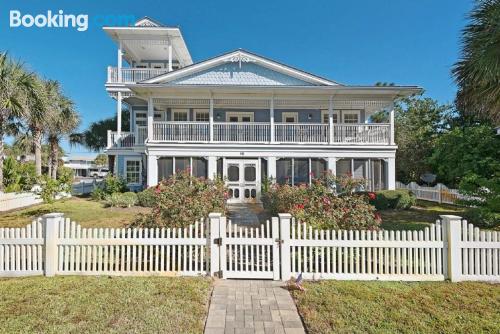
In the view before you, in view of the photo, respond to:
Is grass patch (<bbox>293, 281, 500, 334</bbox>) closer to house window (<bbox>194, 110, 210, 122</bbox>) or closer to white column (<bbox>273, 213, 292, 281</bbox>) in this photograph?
white column (<bbox>273, 213, 292, 281</bbox>)

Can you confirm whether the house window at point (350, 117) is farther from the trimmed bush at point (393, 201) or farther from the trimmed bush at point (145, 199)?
the trimmed bush at point (145, 199)

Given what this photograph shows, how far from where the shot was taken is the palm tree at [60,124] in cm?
2216

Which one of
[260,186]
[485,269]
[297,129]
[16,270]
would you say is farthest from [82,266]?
[297,129]

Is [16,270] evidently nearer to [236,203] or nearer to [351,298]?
[351,298]

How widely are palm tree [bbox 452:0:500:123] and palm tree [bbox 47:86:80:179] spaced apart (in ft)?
77.5

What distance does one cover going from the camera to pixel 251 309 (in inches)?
165

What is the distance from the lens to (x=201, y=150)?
15977mm

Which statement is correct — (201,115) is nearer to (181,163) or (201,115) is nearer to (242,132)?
(242,132)

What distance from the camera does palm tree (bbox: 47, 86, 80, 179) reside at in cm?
2216

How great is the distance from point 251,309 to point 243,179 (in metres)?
12.2

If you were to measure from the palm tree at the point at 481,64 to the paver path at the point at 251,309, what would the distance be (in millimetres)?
6754

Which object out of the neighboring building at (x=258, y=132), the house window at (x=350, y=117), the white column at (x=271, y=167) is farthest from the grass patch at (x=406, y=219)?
the house window at (x=350, y=117)

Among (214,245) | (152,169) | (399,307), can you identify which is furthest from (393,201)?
(152,169)

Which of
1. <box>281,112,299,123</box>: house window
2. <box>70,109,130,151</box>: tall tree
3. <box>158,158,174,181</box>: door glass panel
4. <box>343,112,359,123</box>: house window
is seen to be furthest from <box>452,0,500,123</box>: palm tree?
<box>70,109,130,151</box>: tall tree
